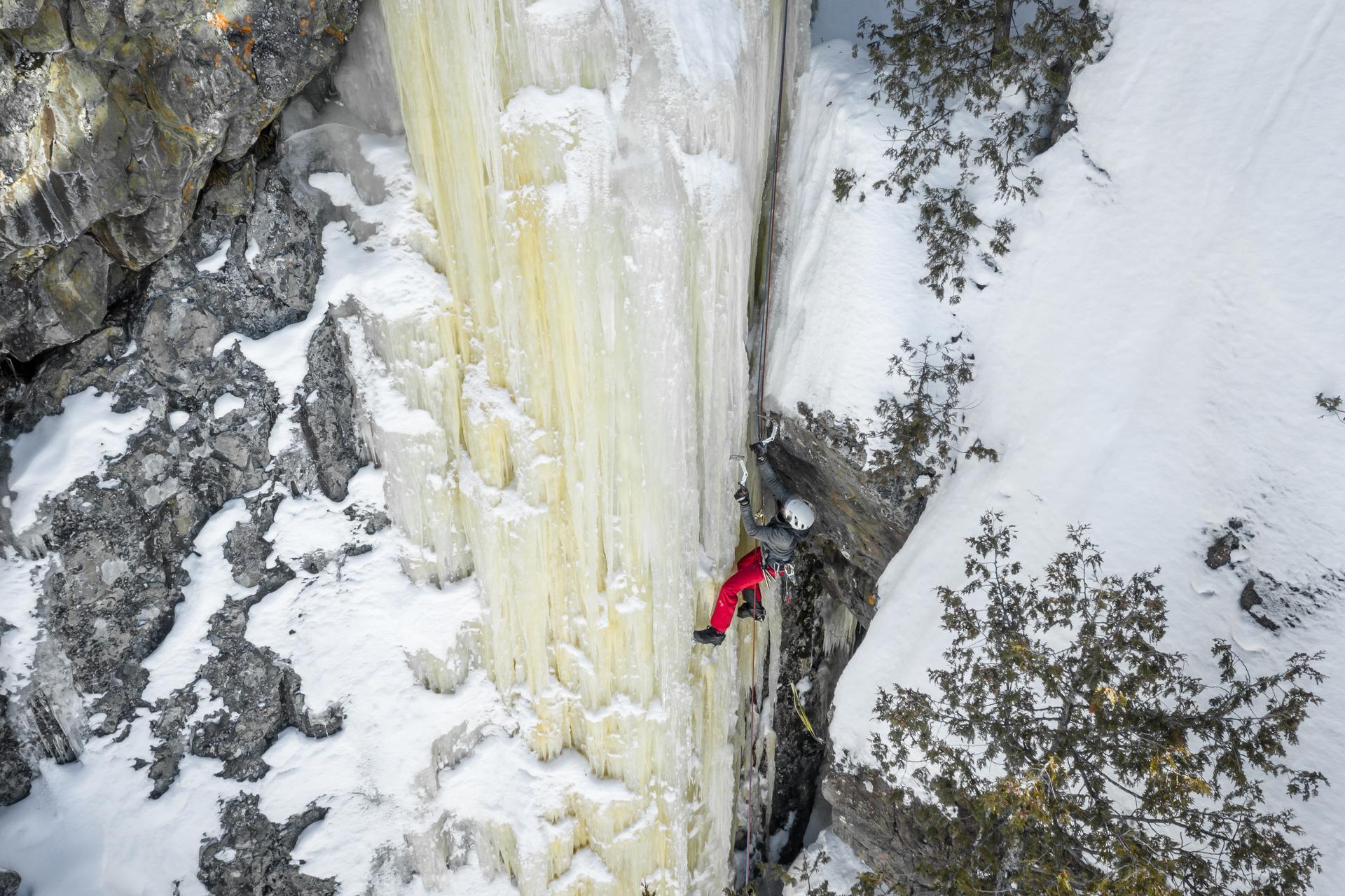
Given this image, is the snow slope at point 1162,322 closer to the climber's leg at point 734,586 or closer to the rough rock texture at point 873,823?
the climber's leg at point 734,586

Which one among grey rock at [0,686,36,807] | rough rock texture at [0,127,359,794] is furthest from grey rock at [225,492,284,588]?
grey rock at [0,686,36,807]

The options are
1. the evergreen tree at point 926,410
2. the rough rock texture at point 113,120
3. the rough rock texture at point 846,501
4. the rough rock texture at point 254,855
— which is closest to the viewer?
the rough rock texture at point 113,120

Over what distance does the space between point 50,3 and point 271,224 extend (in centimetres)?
170

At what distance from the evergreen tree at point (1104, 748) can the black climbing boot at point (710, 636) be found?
59.4 inches

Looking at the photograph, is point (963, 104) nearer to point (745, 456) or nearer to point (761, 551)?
point (745, 456)

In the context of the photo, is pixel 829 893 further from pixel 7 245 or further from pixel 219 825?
pixel 7 245

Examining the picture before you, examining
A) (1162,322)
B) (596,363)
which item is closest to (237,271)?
(596,363)

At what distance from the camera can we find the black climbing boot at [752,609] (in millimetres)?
5922

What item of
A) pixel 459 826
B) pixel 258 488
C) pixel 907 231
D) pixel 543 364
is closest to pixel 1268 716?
pixel 907 231

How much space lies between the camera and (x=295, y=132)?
538 centimetres

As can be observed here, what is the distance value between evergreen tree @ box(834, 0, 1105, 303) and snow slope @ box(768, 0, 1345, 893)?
0.15m

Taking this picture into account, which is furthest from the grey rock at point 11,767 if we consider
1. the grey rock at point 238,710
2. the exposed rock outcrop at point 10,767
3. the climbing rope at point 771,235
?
the climbing rope at point 771,235

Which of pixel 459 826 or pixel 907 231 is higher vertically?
pixel 907 231

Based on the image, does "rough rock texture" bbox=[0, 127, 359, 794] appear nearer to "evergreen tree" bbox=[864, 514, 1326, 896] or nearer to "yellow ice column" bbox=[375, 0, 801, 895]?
"yellow ice column" bbox=[375, 0, 801, 895]
